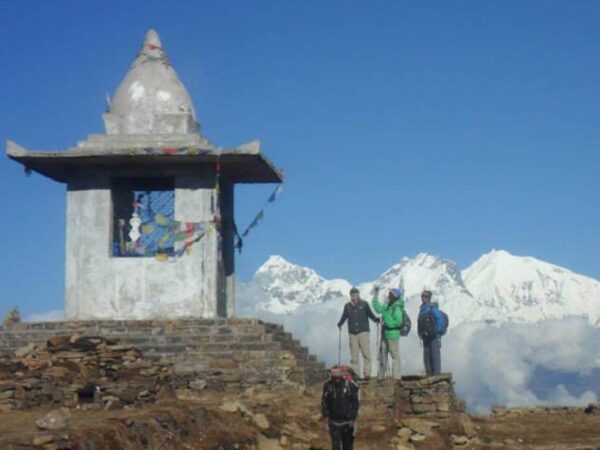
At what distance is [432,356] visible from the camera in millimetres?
26078

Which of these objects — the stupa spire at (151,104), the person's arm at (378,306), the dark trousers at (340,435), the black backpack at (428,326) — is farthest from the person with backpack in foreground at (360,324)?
Answer: the stupa spire at (151,104)

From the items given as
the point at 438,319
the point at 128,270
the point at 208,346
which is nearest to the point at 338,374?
the point at 438,319

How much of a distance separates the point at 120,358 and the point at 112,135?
6851 mm

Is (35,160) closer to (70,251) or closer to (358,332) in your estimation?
(70,251)

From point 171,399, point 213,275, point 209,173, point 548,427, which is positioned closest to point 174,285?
point 213,275

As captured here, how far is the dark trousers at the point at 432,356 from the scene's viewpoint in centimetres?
2600

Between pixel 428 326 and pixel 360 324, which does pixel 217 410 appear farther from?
pixel 428 326

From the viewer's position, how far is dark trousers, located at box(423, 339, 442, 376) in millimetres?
26000

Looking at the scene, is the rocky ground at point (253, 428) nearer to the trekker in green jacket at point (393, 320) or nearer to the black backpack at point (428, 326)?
the trekker in green jacket at point (393, 320)

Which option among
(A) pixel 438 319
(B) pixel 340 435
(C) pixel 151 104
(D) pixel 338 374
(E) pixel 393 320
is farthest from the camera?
(C) pixel 151 104

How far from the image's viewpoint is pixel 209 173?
98.6 feet

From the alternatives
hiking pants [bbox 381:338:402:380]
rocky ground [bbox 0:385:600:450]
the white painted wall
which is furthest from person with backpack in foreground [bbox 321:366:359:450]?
the white painted wall

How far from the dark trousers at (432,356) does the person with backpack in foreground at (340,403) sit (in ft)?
22.1

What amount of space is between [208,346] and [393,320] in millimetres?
4096
